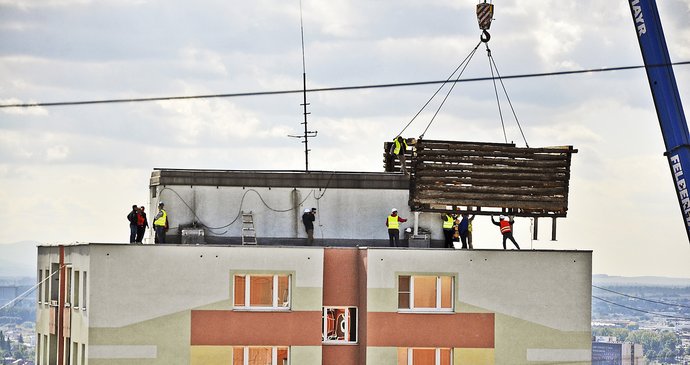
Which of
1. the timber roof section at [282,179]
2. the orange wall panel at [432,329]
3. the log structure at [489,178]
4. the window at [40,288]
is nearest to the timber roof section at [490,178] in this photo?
the log structure at [489,178]

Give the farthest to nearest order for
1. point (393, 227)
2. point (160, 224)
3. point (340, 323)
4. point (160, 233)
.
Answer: point (393, 227)
point (160, 233)
point (160, 224)
point (340, 323)

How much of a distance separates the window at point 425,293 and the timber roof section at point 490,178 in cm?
369

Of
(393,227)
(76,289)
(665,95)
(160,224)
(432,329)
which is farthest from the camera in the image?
(76,289)

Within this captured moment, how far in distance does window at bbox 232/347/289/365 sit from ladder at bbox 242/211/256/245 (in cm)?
603

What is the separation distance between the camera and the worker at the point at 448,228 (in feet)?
224

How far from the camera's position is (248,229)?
224ft

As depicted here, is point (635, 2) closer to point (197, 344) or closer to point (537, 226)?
point (537, 226)

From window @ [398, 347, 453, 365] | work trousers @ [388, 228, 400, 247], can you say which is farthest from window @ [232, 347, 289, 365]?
work trousers @ [388, 228, 400, 247]

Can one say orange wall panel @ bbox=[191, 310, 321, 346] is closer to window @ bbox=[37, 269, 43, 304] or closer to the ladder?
the ladder

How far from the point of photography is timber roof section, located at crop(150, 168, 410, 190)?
68.6 metres

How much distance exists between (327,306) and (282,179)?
677cm

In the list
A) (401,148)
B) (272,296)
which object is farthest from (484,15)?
(272,296)

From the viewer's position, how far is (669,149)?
59000mm

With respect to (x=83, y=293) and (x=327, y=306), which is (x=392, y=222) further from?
(x=83, y=293)
